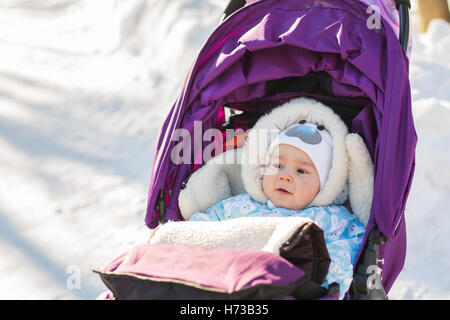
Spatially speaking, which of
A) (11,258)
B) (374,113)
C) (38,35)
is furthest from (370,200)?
(38,35)

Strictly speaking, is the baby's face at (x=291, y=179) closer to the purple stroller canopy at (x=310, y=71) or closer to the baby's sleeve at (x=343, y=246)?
the baby's sleeve at (x=343, y=246)

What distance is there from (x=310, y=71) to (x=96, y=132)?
219 centimetres

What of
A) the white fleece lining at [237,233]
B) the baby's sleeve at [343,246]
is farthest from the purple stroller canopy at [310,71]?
the white fleece lining at [237,233]

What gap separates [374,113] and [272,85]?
1.82ft

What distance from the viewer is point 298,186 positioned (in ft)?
7.70

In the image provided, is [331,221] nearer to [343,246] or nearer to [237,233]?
[343,246]

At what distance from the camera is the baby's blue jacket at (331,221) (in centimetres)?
199

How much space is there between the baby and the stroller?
0.16m

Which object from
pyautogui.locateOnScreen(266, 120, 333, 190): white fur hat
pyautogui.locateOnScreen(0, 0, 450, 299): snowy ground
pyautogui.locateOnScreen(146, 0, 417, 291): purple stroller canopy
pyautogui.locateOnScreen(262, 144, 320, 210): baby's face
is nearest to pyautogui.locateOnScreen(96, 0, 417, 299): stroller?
pyautogui.locateOnScreen(146, 0, 417, 291): purple stroller canopy

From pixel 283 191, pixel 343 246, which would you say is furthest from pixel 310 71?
pixel 343 246

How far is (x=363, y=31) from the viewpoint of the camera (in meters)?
2.36

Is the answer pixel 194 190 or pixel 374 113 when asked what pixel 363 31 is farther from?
pixel 194 190

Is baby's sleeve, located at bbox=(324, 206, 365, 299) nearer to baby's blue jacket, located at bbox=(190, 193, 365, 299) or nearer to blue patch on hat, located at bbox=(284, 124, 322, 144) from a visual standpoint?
baby's blue jacket, located at bbox=(190, 193, 365, 299)

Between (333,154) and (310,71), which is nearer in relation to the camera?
(333,154)
